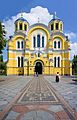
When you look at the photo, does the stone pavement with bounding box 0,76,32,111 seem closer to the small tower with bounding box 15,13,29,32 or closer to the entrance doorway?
the entrance doorway

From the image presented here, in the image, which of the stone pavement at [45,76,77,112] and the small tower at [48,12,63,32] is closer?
the stone pavement at [45,76,77,112]

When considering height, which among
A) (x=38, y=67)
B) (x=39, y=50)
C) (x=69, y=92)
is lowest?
(x=69, y=92)

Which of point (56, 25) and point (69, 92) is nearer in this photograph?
point (69, 92)

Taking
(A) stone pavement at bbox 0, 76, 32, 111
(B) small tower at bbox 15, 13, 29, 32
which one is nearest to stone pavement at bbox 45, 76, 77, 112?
(A) stone pavement at bbox 0, 76, 32, 111

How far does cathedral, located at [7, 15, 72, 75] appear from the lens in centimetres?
7375

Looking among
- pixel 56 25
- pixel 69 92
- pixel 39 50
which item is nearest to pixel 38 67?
pixel 39 50

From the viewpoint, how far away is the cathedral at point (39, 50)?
73.8 m

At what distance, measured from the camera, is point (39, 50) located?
75062 millimetres

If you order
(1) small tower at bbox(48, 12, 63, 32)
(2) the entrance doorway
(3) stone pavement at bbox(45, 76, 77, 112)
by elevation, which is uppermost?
(1) small tower at bbox(48, 12, 63, 32)

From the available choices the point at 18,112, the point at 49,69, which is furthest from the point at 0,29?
the point at 49,69

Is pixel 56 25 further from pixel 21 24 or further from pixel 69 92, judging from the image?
pixel 69 92

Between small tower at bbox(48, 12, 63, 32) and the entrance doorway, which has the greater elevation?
small tower at bbox(48, 12, 63, 32)

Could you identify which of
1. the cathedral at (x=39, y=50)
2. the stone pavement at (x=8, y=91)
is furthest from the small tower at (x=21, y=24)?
the stone pavement at (x=8, y=91)

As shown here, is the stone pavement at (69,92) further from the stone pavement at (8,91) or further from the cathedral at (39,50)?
the cathedral at (39,50)
